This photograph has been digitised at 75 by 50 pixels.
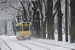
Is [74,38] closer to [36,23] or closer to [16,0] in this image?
[36,23]

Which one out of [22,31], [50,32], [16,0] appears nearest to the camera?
[50,32]

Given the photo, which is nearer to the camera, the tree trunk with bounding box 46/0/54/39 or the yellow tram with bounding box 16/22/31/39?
the tree trunk with bounding box 46/0/54/39

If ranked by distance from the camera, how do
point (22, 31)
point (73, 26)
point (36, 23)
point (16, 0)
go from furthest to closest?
point (16, 0) → point (36, 23) → point (22, 31) → point (73, 26)

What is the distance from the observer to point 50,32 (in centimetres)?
2216

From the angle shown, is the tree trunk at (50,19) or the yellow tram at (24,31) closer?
the tree trunk at (50,19)

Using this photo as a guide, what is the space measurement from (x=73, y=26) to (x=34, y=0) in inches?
560

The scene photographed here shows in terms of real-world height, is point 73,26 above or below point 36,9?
below

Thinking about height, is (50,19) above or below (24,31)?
above

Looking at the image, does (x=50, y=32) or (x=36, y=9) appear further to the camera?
(x=36, y=9)

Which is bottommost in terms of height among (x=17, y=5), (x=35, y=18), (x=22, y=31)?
(x=22, y=31)

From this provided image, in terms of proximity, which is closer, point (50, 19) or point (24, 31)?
point (50, 19)

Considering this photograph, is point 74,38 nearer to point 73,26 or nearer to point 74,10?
point 73,26

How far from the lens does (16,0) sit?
33.4m

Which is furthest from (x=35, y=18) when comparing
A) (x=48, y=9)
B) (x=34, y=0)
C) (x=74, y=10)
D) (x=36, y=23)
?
(x=74, y=10)
